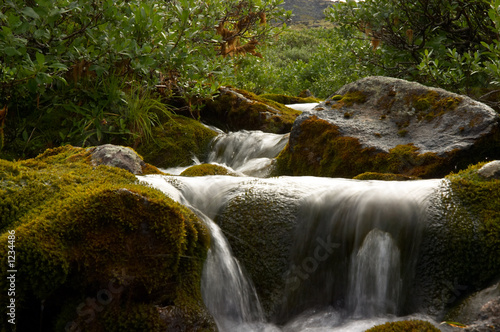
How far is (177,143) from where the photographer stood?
8055mm

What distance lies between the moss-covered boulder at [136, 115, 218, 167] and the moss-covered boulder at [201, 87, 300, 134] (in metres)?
0.83

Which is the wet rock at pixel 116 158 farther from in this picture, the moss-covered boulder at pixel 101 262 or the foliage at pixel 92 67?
the moss-covered boulder at pixel 101 262

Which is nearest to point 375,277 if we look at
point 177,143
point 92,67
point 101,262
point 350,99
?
point 101,262

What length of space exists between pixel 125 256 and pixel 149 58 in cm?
392

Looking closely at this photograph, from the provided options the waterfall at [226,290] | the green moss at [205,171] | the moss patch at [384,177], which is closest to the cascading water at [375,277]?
the waterfall at [226,290]

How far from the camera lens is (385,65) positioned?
878 centimetres

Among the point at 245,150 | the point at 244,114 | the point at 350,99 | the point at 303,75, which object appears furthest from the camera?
the point at 303,75

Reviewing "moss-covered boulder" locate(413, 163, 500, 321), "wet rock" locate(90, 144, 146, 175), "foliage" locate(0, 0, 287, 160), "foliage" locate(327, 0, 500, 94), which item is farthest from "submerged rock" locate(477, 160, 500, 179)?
"foliage" locate(0, 0, 287, 160)

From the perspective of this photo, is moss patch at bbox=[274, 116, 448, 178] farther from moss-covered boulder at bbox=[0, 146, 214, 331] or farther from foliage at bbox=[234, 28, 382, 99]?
foliage at bbox=[234, 28, 382, 99]

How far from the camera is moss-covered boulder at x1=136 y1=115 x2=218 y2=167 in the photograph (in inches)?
305

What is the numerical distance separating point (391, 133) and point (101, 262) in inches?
172

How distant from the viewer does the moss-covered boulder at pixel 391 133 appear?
5.26 metres

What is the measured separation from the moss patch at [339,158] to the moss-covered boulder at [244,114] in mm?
2514

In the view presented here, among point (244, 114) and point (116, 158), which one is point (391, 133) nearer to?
point (116, 158)
